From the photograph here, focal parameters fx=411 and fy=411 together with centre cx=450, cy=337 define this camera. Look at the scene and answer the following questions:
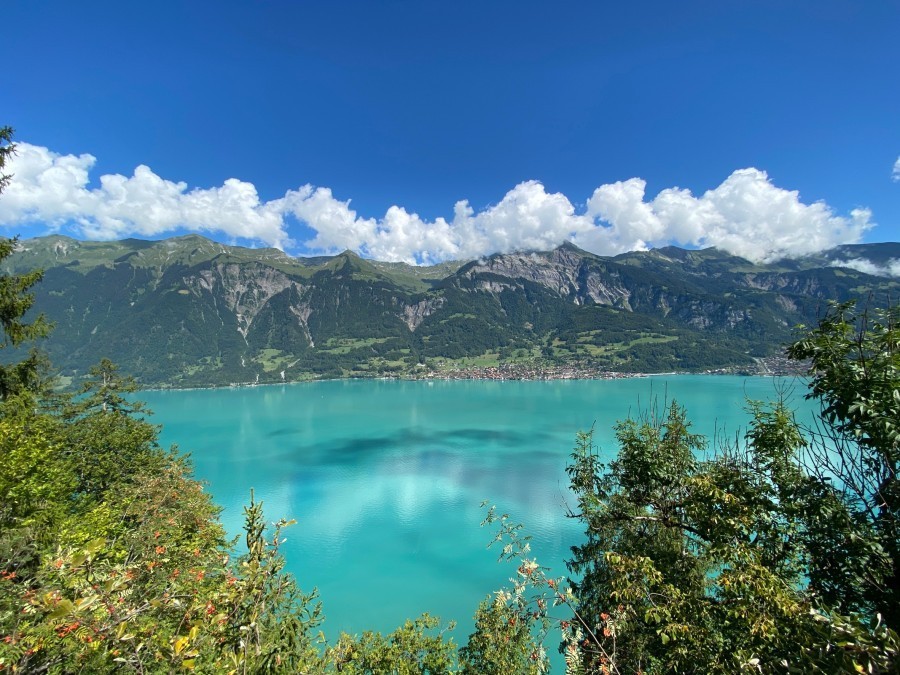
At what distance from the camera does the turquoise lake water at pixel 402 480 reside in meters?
28.1

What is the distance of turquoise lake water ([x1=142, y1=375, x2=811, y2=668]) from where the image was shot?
92.3 feet

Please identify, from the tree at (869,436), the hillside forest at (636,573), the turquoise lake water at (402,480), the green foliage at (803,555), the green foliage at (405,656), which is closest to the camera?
the hillside forest at (636,573)

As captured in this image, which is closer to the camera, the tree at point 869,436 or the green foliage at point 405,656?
the tree at point 869,436

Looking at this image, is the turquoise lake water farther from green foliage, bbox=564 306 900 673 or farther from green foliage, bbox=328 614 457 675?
green foliage, bbox=328 614 457 675

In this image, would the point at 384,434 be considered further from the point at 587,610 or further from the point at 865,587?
the point at 865,587

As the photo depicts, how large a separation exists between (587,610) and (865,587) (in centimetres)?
582

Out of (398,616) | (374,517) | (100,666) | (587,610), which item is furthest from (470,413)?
(100,666)

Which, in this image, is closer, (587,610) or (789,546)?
(789,546)

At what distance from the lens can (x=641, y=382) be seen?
160 metres

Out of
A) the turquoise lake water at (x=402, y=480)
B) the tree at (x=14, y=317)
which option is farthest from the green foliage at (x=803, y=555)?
the tree at (x=14, y=317)

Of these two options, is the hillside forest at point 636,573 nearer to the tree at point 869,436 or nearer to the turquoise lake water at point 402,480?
the tree at point 869,436

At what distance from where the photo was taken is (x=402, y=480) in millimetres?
50562

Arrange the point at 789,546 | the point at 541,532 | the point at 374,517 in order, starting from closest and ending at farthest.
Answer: the point at 789,546 < the point at 541,532 < the point at 374,517

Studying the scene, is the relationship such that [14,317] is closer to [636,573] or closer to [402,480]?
[636,573]
